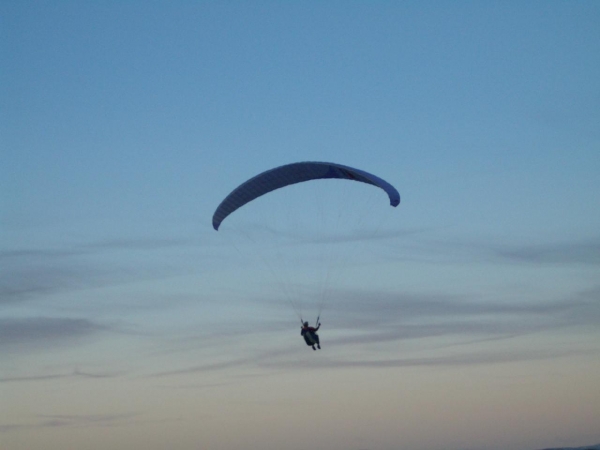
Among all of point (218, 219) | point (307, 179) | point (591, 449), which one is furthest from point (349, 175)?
point (591, 449)

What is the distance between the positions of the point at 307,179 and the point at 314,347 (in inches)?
384

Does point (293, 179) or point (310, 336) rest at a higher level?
point (293, 179)

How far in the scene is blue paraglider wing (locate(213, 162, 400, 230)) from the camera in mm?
61938

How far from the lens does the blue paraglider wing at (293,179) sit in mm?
61938

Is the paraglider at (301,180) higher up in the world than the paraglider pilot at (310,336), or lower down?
higher up

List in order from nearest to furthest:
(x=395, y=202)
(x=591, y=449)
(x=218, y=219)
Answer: (x=395, y=202) < (x=218, y=219) < (x=591, y=449)

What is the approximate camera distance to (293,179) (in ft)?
210

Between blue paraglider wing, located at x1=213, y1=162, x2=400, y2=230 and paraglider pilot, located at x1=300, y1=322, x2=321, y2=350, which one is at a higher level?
blue paraglider wing, located at x1=213, y1=162, x2=400, y2=230

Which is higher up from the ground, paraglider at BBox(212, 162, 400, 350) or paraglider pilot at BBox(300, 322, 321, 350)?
paraglider at BBox(212, 162, 400, 350)

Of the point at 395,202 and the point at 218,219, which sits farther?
the point at 218,219

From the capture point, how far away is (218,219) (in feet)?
220

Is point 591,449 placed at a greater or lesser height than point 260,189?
lesser

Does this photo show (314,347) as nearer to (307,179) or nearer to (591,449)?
(307,179)

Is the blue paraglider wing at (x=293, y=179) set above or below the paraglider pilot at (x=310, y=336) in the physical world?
above
